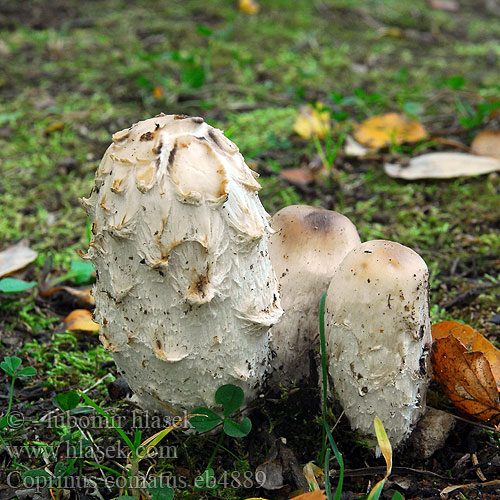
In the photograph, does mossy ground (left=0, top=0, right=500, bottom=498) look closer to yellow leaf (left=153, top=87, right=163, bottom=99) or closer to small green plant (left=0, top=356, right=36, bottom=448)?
yellow leaf (left=153, top=87, right=163, bottom=99)

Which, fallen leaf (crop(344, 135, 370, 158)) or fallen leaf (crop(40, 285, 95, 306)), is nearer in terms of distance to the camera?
fallen leaf (crop(40, 285, 95, 306))

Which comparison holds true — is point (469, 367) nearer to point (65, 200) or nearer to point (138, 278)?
point (138, 278)

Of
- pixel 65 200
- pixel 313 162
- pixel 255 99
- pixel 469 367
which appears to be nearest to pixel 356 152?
pixel 313 162

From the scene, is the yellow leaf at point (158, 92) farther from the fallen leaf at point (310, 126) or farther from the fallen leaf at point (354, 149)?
the fallen leaf at point (354, 149)

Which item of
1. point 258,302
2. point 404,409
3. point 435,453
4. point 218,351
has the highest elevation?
point 258,302

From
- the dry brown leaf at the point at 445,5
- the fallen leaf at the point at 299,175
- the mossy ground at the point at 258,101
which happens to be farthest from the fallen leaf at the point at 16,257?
the dry brown leaf at the point at 445,5

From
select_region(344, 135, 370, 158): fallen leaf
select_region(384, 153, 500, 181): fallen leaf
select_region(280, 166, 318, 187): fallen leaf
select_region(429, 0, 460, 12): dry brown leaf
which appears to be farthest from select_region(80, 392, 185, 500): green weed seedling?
select_region(429, 0, 460, 12): dry brown leaf
